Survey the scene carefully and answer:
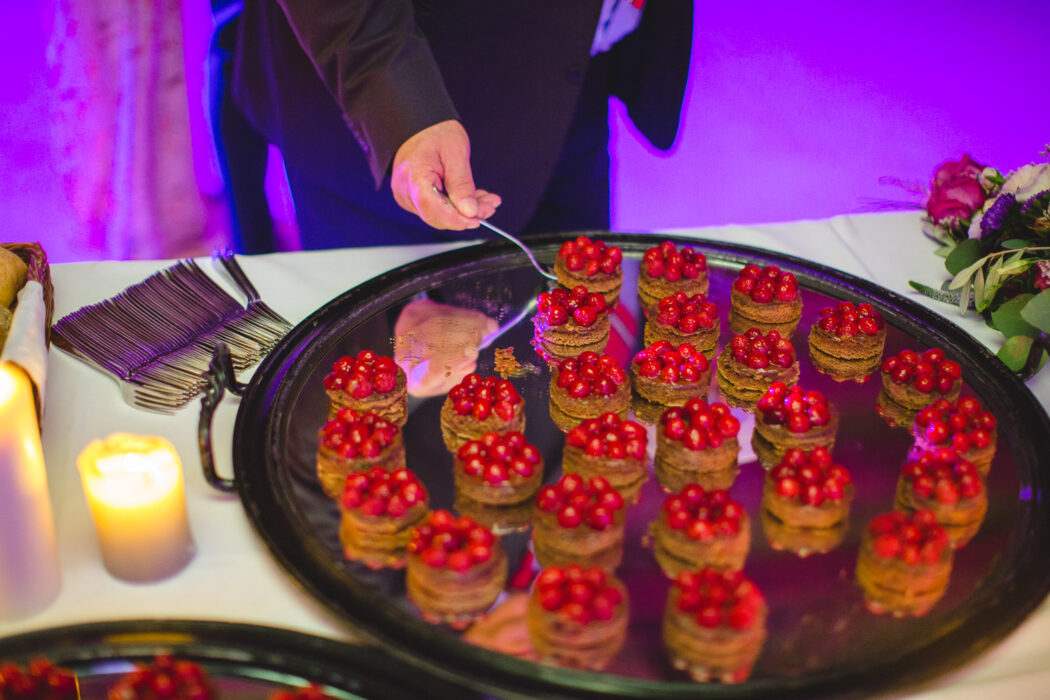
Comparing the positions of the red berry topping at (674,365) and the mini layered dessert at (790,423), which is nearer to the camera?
the mini layered dessert at (790,423)

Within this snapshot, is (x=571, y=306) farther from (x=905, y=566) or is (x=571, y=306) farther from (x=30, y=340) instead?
(x=30, y=340)

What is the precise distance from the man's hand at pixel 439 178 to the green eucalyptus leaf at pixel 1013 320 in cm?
119

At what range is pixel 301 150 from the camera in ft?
8.58

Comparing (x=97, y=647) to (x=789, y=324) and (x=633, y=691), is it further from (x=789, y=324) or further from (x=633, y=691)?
(x=789, y=324)

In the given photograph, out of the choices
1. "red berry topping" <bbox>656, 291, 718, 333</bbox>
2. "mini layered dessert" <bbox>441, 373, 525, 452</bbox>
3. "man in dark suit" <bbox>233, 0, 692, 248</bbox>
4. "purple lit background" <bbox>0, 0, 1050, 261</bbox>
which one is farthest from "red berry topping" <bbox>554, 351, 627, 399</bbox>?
"purple lit background" <bbox>0, 0, 1050, 261</bbox>

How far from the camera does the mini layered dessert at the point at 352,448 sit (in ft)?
5.15

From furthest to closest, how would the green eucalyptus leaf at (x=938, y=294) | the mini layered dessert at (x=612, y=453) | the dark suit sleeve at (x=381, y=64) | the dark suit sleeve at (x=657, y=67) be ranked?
the dark suit sleeve at (x=657, y=67), the green eucalyptus leaf at (x=938, y=294), the dark suit sleeve at (x=381, y=64), the mini layered dessert at (x=612, y=453)

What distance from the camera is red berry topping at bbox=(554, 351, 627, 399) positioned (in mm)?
1812

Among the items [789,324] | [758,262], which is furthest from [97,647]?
[758,262]

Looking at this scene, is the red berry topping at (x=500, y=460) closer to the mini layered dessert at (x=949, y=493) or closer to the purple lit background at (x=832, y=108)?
the mini layered dessert at (x=949, y=493)

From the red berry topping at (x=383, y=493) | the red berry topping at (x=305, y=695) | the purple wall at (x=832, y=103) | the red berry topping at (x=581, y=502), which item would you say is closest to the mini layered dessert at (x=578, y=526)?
the red berry topping at (x=581, y=502)

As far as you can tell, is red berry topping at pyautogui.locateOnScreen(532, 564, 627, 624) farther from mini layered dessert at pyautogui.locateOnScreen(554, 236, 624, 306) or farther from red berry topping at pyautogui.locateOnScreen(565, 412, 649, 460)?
mini layered dessert at pyautogui.locateOnScreen(554, 236, 624, 306)

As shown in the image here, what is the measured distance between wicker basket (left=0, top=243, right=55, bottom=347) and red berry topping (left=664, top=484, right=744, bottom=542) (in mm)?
1238

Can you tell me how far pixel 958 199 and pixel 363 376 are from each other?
167cm
